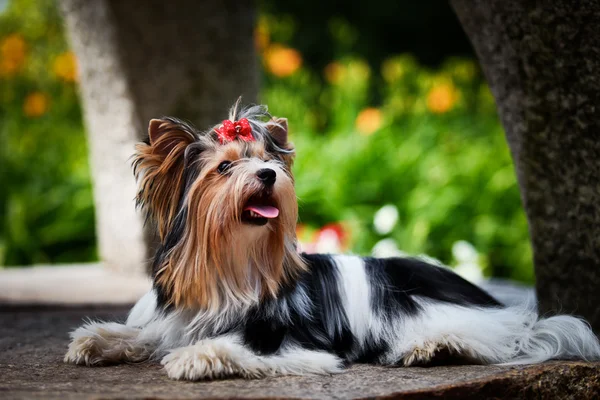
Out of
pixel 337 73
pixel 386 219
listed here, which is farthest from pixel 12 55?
pixel 386 219

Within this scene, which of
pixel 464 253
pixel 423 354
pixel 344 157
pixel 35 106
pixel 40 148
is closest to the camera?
pixel 423 354

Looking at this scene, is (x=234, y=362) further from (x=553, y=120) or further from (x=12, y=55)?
(x=12, y=55)

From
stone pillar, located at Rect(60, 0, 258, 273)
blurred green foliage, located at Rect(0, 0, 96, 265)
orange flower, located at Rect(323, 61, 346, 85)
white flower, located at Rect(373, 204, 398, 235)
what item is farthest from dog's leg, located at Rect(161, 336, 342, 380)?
orange flower, located at Rect(323, 61, 346, 85)

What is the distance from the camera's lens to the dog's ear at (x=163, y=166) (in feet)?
10.3

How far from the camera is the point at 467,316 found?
338 cm

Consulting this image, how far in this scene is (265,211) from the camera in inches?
120

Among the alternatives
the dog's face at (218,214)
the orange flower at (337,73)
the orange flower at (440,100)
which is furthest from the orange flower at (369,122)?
the dog's face at (218,214)

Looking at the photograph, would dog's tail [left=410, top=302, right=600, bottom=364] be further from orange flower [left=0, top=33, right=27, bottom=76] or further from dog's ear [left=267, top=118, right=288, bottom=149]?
orange flower [left=0, top=33, right=27, bottom=76]

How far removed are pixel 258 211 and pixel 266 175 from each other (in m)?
0.15

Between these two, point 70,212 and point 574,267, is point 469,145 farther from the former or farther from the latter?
point 574,267

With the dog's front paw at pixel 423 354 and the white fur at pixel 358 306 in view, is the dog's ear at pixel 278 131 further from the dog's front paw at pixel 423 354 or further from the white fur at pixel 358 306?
the dog's front paw at pixel 423 354

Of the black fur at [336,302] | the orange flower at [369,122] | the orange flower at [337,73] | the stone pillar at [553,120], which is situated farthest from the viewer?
the orange flower at [337,73]

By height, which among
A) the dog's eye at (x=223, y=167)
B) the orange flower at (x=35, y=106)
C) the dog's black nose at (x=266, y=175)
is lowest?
the dog's black nose at (x=266, y=175)

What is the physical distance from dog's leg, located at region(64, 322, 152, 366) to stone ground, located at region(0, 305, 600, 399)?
0.05 metres
